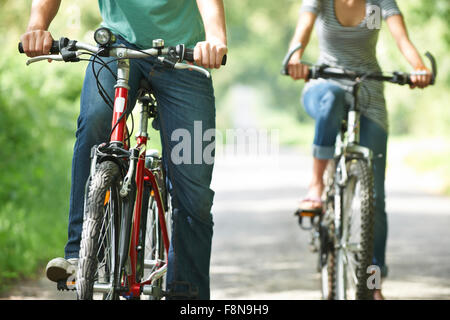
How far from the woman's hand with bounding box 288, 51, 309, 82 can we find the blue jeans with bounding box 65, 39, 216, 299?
47.2 inches

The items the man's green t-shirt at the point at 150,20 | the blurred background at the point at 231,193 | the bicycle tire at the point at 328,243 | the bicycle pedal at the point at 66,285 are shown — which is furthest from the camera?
the blurred background at the point at 231,193

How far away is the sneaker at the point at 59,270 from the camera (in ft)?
9.91

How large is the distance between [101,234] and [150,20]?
1.02 m

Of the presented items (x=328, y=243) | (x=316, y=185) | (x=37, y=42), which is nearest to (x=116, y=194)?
(x=37, y=42)

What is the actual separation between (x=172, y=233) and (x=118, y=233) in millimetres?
655

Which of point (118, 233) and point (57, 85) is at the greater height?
point (57, 85)

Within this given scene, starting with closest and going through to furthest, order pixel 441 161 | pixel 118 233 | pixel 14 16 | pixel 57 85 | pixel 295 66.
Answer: pixel 118 233
pixel 295 66
pixel 57 85
pixel 14 16
pixel 441 161

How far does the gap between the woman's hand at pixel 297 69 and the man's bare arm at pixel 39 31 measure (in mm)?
1722

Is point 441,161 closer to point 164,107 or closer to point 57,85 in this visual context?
point 57,85

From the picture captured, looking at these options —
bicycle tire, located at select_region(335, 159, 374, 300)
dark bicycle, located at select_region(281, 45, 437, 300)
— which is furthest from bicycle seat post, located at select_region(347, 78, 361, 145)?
bicycle tire, located at select_region(335, 159, 374, 300)

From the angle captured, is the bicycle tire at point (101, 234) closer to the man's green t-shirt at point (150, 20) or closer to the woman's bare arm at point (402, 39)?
the man's green t-shirt at point (150, 20)

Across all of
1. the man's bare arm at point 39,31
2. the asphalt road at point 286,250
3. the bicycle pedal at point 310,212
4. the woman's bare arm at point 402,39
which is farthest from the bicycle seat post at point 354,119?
the man's bare arm at point 39,31

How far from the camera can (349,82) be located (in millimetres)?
4871
